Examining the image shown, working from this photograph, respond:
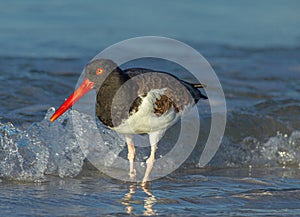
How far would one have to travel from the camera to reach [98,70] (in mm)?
5246

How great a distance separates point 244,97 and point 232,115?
42.2 inches

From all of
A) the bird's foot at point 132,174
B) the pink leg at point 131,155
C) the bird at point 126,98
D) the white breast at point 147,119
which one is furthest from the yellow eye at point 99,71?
the bird's foot at point 132,174

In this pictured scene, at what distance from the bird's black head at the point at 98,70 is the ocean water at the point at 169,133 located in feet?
2.94

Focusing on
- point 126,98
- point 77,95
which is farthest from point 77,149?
point 126,98

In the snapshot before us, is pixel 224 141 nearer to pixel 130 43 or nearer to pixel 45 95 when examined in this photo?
pixel 45 95

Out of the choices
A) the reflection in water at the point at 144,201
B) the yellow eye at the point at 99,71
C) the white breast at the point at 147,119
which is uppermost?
the yellow eye at the point at 99,71

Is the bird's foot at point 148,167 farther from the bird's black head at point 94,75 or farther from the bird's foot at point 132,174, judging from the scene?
the bird's black head at point 94,75

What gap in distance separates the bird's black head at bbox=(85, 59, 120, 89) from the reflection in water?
91cm

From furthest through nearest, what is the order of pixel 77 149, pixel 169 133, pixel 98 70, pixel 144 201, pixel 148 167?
pixel 169 133, pixel 77 149, pixel 148 167, pixel 98 70, pixel 144 201

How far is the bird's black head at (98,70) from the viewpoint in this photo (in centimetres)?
524

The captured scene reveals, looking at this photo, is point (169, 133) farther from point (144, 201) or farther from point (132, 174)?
point (144, 201)

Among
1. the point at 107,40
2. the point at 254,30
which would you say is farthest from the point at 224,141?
the point at 254,30

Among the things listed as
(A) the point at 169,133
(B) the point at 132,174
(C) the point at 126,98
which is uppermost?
(C) the point at 126,98

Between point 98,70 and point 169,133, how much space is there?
1.94 metres
